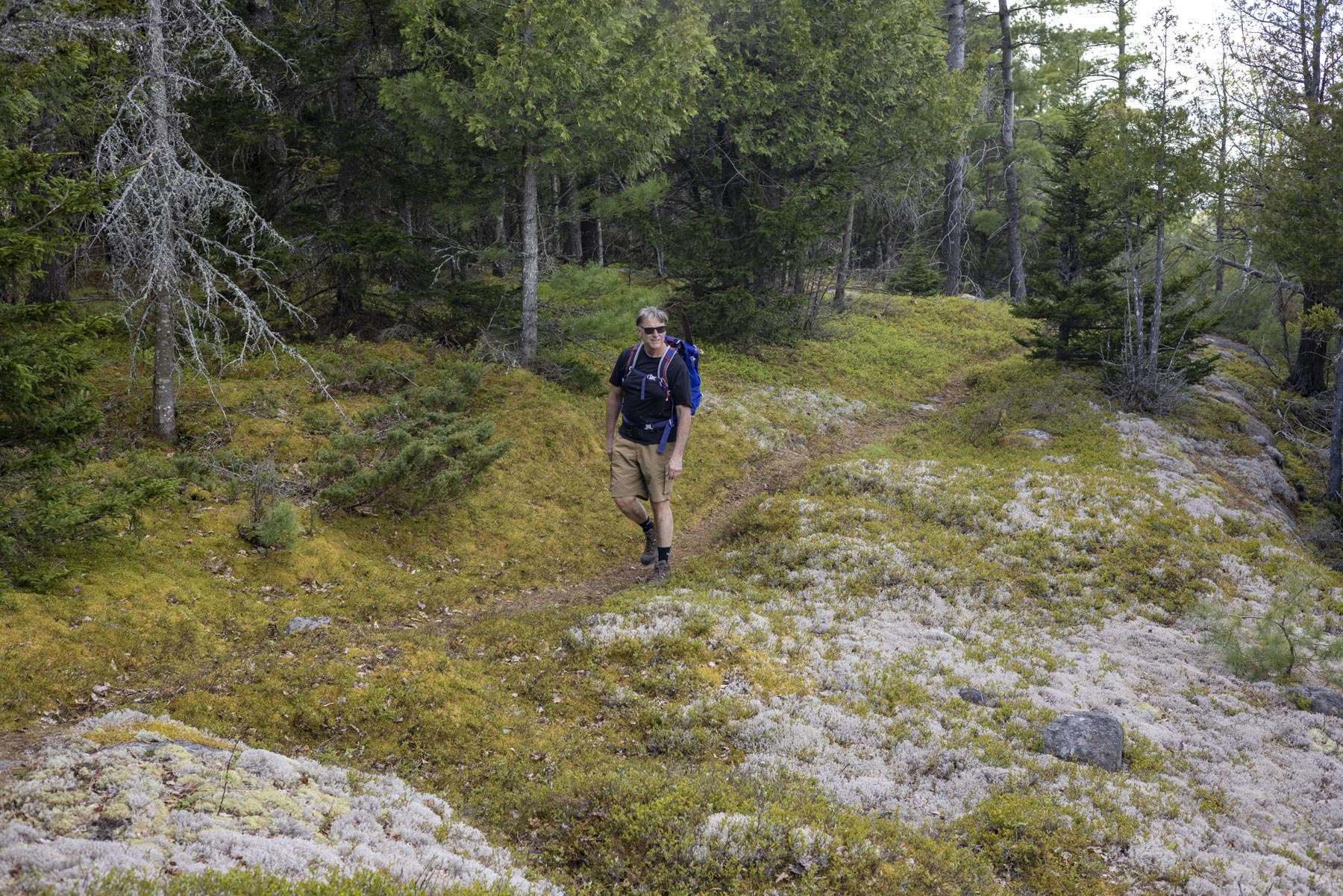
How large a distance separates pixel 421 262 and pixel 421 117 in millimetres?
2368

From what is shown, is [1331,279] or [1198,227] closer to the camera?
[1331,279]

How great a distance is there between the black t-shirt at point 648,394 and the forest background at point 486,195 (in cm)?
232

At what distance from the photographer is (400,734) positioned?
5.95 metres

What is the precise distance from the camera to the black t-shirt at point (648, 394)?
28.7ft

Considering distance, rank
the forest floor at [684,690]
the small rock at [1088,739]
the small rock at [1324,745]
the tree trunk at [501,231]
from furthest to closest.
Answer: the tree trunk at [501,231], the small rock at [1324,745], the small rock at [1088,739], the forest floor at [684,690]

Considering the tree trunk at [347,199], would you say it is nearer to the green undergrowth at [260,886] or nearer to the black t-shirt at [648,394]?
the black t-shirt at [648,394]

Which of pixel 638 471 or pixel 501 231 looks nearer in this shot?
pixel 638 471

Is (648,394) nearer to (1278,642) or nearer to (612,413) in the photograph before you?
(612,413)

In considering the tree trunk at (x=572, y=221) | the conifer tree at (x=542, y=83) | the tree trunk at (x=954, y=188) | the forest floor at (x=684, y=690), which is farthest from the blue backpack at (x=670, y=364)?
the tree trunk at (x=954, y=188)

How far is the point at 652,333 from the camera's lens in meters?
8.47

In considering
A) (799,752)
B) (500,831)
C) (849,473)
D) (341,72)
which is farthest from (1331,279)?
(341,72)

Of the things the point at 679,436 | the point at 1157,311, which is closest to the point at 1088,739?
the point at 679,436

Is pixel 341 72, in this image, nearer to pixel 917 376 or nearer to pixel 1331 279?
pixel 917 376

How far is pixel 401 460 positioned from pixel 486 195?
6537 mm
